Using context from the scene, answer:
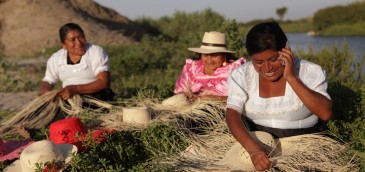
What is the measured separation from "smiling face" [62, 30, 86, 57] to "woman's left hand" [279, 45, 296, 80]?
269cm

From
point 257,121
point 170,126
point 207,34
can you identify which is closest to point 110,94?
point 207,34

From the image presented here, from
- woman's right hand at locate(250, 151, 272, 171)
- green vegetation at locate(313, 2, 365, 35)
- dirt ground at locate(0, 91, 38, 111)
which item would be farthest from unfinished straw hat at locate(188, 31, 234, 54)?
green vegetation at locate(313, 2, 365, 35)

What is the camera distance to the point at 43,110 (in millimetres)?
5223

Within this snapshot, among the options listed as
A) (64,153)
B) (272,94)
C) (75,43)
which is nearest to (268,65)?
(272,94)

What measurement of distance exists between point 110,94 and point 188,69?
1.00 metres

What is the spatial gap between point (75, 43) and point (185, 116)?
1.59m

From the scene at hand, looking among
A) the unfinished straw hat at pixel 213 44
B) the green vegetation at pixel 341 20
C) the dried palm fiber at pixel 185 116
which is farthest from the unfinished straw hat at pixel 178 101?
the green vegetation at pixel 341 20

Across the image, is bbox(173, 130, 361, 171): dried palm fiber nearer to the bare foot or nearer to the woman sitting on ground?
the woman sitting on ground

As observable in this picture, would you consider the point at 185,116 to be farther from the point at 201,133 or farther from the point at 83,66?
the point at 83,66

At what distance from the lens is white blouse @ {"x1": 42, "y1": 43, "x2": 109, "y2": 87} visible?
5504mm

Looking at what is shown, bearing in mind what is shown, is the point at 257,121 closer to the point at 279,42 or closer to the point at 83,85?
the point at 279,42

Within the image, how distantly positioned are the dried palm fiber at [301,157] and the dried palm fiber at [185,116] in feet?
Answer: 2.48

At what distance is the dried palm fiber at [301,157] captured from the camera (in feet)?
10.5

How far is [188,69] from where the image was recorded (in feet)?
17.3
